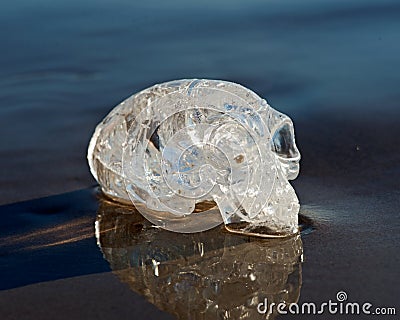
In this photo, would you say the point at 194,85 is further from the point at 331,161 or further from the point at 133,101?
the point at 331,161

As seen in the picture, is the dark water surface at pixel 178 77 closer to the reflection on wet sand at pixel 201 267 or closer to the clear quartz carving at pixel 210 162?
the reflection on wet sand at pixel 201 267

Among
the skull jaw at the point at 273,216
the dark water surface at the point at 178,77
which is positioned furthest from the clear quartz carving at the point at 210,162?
the dark water surface at the point at 178,77

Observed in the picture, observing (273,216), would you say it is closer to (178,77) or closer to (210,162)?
(210,162)

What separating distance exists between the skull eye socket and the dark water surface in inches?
10.9

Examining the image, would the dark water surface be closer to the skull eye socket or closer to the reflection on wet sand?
the reflection on wet sand

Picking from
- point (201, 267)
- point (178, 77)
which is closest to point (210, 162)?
point (201, 267)

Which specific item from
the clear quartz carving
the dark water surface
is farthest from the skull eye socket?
the dark water surface

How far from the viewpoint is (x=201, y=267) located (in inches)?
113

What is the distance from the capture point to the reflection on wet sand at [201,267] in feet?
8.64

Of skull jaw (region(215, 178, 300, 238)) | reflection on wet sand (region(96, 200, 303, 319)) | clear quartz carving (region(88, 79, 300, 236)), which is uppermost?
clear quartz carving (region(88, 79, 300, 236))

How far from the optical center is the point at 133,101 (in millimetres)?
3418

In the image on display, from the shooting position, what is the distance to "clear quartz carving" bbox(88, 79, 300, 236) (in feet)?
9.96

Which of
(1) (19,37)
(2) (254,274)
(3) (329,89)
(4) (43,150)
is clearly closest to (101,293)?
(2) (254,274)

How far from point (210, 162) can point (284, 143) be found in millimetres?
331
